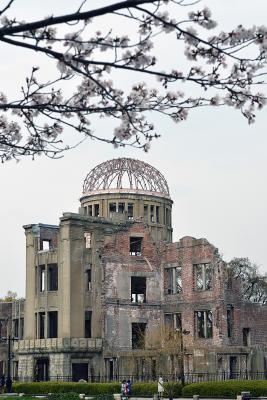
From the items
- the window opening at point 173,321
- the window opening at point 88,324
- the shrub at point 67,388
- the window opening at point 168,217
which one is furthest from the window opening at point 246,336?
the window opening at point 168,217

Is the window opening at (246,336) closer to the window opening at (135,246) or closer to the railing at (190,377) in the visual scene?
the railing at (190,377)

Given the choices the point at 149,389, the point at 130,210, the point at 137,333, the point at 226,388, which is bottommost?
the point at 149,389

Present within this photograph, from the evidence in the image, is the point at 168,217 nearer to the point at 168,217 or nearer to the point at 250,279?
the point at 168,217

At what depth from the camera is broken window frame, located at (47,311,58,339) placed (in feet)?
183

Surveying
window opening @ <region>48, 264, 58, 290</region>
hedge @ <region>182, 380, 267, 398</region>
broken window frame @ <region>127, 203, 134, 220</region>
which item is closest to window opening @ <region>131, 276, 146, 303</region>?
window opening @ <region>48, 264, 58, 290</region>

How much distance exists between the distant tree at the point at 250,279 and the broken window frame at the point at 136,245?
24074mm

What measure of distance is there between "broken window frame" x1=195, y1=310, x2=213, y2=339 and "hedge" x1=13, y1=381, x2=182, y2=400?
8550 millimetres

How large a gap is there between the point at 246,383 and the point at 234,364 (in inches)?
434

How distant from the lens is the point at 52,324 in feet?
186

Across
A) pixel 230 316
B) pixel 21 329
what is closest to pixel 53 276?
pixel 21 329

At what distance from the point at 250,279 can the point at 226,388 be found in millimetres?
41295

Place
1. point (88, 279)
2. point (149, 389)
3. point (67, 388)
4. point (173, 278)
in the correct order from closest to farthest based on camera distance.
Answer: point (149, 389) < point (67, 388) < point (88, 279) < point (173, 278)

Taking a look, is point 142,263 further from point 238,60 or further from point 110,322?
point 238,60

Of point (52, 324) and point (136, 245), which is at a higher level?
point (136, 245)
